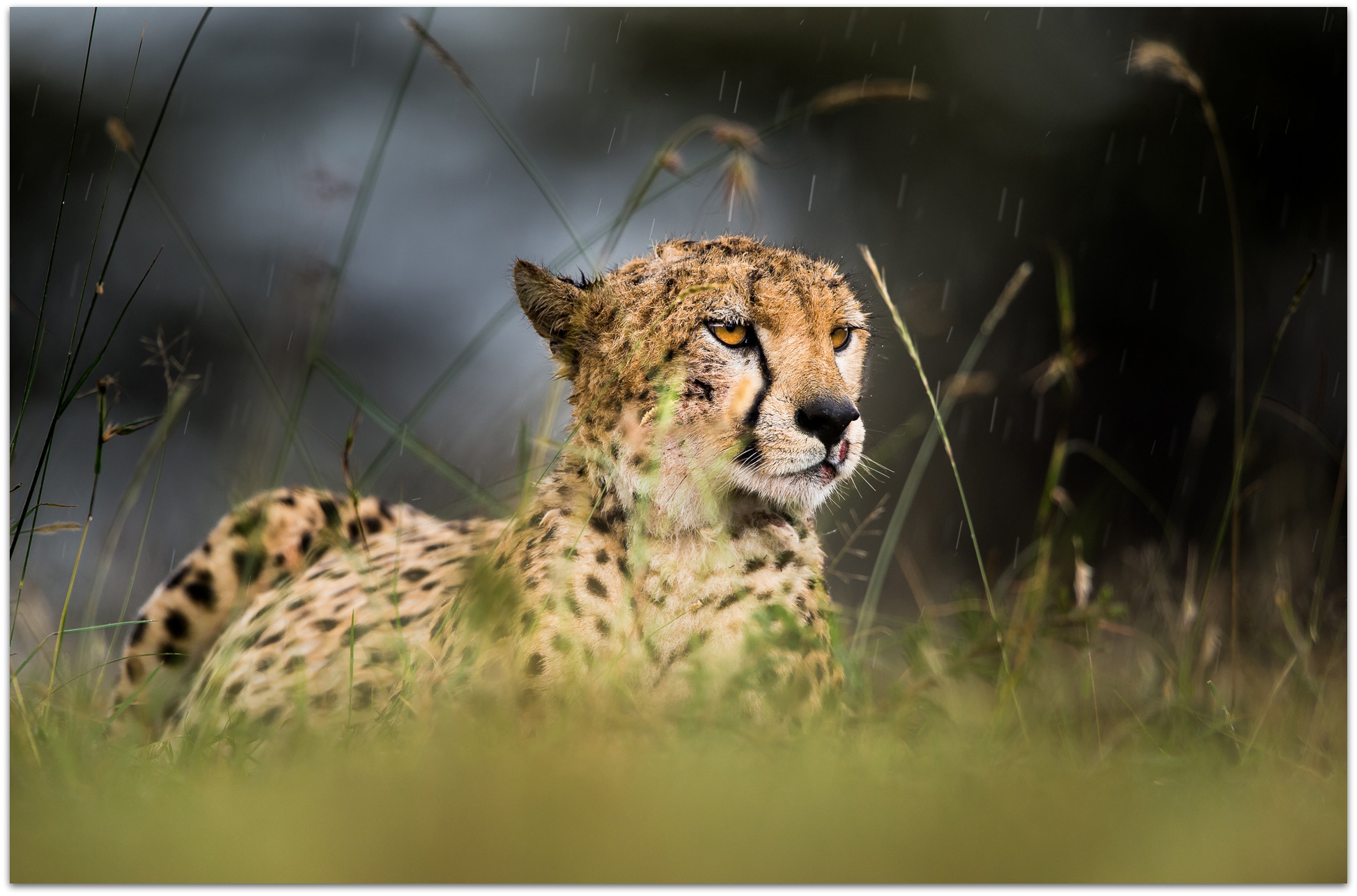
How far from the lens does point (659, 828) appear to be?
3.27 ft

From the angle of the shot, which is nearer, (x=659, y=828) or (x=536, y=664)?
(x=659, y=828)

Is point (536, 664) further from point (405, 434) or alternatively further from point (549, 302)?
point (549, 302)

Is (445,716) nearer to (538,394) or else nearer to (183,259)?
(538,394)

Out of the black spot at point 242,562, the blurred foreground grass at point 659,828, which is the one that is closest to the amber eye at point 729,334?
the blurred foreground grass at point 659,828

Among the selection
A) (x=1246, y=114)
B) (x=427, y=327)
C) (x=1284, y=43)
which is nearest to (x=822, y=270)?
(x=1284, y=43)

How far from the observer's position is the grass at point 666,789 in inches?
39.3

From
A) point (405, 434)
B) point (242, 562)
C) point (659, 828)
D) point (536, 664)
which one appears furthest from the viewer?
point (242, 562)

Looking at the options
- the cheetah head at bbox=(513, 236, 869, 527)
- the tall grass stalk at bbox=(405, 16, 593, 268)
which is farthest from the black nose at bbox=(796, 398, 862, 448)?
the tall grass stalk at bbox=(405, 16, 593, 268)

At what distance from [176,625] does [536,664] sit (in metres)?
2.00

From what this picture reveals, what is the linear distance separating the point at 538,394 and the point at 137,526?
126 inches

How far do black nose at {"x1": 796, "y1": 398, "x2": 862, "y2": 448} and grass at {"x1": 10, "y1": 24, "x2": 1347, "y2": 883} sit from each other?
20 cm

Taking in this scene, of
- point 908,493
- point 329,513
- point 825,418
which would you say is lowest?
point 329,513

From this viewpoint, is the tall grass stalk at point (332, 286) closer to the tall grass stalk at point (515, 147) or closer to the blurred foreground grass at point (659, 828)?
the tall grass stalk at point (515, 147)

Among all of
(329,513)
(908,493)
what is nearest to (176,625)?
(329,513)
